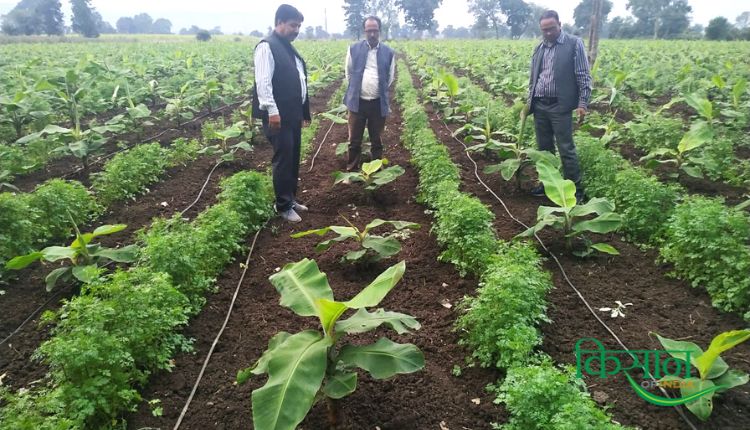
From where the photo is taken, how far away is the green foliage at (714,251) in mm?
3826

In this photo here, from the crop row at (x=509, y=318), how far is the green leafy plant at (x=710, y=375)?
622mm

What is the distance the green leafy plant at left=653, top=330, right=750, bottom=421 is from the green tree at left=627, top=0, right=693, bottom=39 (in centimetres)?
6048

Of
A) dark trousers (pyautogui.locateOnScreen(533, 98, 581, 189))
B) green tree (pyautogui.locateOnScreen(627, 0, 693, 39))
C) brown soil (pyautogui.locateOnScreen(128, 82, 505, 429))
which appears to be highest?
green tree (pyautogui.locateOnScreen(627, 0, 693, 39))

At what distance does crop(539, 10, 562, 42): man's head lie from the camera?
5.71m

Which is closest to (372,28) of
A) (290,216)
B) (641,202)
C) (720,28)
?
(290,216)

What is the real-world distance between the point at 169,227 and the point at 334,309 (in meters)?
3.33

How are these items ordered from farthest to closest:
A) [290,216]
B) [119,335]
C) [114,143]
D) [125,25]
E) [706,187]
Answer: [125,25] → [114,143] → [706,187] → [290,216] → [119,335]

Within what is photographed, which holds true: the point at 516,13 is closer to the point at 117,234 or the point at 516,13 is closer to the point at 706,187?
the point at 706,187

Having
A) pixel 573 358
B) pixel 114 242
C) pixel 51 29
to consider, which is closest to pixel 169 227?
pixel 114 242

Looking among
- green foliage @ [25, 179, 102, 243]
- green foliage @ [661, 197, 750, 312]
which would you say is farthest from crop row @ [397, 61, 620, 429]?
green foliage @ [25, 179, 102, 243]

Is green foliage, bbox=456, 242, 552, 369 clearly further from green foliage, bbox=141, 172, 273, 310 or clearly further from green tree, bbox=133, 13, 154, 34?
green tree, bbox=133, 13, 154, 34

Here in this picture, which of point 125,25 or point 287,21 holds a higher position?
point 125,25

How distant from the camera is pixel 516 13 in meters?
64.6

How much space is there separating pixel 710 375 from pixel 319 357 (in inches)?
94.3
